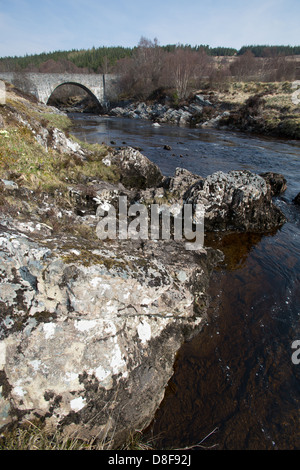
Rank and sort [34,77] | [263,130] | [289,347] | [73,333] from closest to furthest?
[73,333] → [289,347] → [263,130] → [34,77]

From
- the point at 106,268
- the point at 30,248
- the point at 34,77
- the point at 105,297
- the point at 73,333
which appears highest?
the point at 34,77

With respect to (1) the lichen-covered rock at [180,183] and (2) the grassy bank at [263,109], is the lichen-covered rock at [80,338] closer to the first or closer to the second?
(1) the lichen-covered rock at [180,183]

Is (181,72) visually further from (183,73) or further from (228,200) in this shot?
(228,200)

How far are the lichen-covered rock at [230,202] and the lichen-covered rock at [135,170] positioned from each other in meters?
2.53

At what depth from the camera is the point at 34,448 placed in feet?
8.54

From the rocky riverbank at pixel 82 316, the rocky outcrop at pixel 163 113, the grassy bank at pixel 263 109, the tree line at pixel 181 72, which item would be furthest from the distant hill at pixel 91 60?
the rocky riverbank at pixel 82 316

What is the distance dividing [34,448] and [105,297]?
6.09 feet

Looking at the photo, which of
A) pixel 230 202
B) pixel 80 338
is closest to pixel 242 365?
pixel 80 338

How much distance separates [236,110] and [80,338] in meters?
50.2

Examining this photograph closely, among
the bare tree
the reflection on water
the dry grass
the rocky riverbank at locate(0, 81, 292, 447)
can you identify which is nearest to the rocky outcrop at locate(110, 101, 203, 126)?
the bare tree

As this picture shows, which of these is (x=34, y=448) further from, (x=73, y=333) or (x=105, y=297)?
(x=105, y=297)

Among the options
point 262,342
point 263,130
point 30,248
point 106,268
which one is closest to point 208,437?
point 262,342

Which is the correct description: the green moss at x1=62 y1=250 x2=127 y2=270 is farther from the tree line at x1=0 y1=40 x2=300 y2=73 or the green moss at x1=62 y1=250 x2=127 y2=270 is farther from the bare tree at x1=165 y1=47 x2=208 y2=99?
the tree line at x1=0 y1=40 x2=300 y2=73

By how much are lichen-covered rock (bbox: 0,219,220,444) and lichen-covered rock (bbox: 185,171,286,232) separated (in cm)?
483
